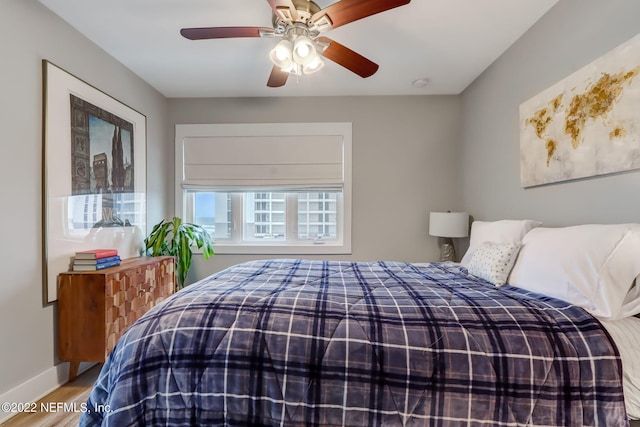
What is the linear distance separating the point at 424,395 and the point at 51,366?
91.2 inches

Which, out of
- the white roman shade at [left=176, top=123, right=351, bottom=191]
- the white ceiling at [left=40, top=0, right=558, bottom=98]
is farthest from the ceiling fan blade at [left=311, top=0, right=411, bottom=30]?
the white roman shade at [left=176, top=123, right=351, bottom=191]

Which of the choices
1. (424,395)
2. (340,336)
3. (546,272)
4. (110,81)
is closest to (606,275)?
(546,272)

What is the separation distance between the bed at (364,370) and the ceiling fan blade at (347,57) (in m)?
1.57

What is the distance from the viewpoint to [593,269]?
3.72ft

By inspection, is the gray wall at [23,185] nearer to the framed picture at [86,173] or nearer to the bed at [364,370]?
the framed picture at [86,173]

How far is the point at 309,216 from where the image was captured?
10.8ft

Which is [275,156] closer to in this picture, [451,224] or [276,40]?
[276,40]

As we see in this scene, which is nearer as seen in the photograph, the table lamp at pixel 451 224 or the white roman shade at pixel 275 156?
the table lamp at pixel 451 224

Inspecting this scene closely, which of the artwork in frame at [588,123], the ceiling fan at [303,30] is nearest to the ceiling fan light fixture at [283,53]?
the ceiling fan at [303,30]

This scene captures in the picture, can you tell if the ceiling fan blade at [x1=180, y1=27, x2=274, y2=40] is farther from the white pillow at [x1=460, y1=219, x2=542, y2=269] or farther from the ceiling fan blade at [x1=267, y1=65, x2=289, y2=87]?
the white pillow at [x1=460, y1=219, x2=542, y2=269]

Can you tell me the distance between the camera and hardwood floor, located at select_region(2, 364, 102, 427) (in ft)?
5.07

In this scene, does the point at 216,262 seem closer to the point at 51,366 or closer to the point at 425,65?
the point at 51,366

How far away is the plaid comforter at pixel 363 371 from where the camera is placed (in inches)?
38.1

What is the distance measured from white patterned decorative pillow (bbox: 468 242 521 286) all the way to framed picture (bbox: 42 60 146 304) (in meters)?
2.70
